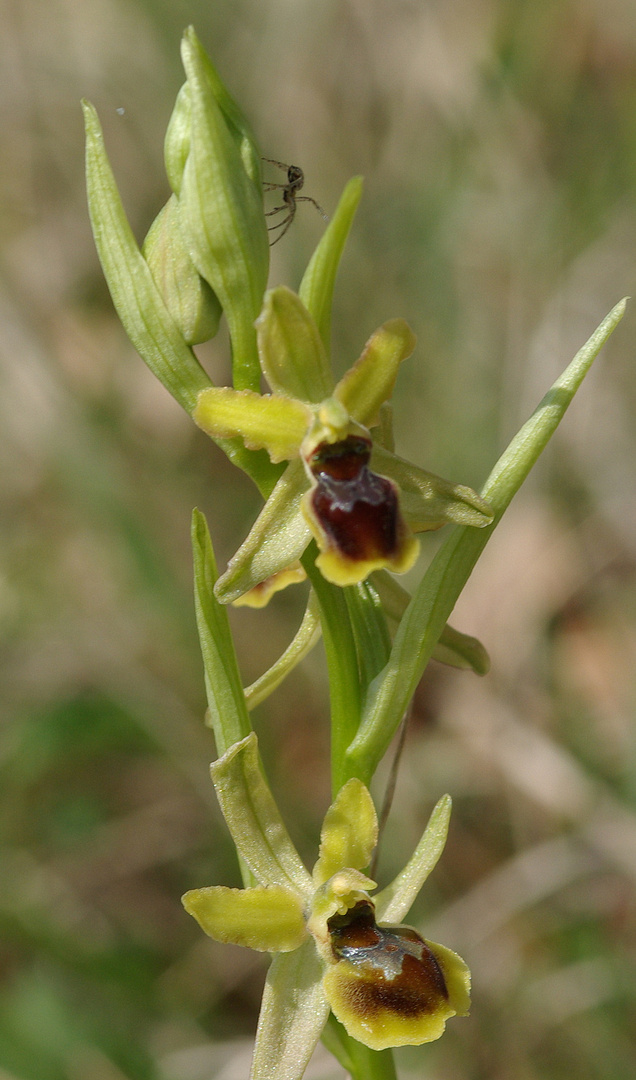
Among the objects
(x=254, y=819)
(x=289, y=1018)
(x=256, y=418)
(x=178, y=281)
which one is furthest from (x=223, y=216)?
(x=289, y=1018)

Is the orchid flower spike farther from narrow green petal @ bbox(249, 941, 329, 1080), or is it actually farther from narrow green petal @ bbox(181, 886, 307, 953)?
narrow green petal @ bbox(249, 941, 329, 1080)

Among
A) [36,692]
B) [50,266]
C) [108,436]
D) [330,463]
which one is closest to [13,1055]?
[36,692]

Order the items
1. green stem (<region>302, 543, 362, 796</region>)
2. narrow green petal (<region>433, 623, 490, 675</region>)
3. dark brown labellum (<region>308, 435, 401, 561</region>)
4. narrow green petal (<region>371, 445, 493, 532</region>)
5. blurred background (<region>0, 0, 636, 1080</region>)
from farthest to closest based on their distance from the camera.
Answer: blurred background (<region>0, 0, 636, 1080</region>) → narrow green petal (<region>433, 623, 490, 675</region>) → green stem (<region>302, 543, 362, 796</region>) → narrow green petal (<region>371, 445, 493, 532</region>) → dark brown labellum (<region>308, 435, 401, 561</region>)

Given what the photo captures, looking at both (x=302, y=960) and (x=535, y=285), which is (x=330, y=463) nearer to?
(x=302, y=960)

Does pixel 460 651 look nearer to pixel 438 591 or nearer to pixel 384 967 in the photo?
pixel 438 591

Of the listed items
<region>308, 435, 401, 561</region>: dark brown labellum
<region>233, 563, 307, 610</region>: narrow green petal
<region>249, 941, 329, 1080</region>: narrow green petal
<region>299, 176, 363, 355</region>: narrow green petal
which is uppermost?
<region>299, 176, 363, 355</region>: narrow green petal

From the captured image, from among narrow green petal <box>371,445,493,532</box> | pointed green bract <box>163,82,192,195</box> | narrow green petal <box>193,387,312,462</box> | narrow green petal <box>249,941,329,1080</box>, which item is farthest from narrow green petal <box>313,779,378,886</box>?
pointed green bract <box>163,82,192,195</box>
